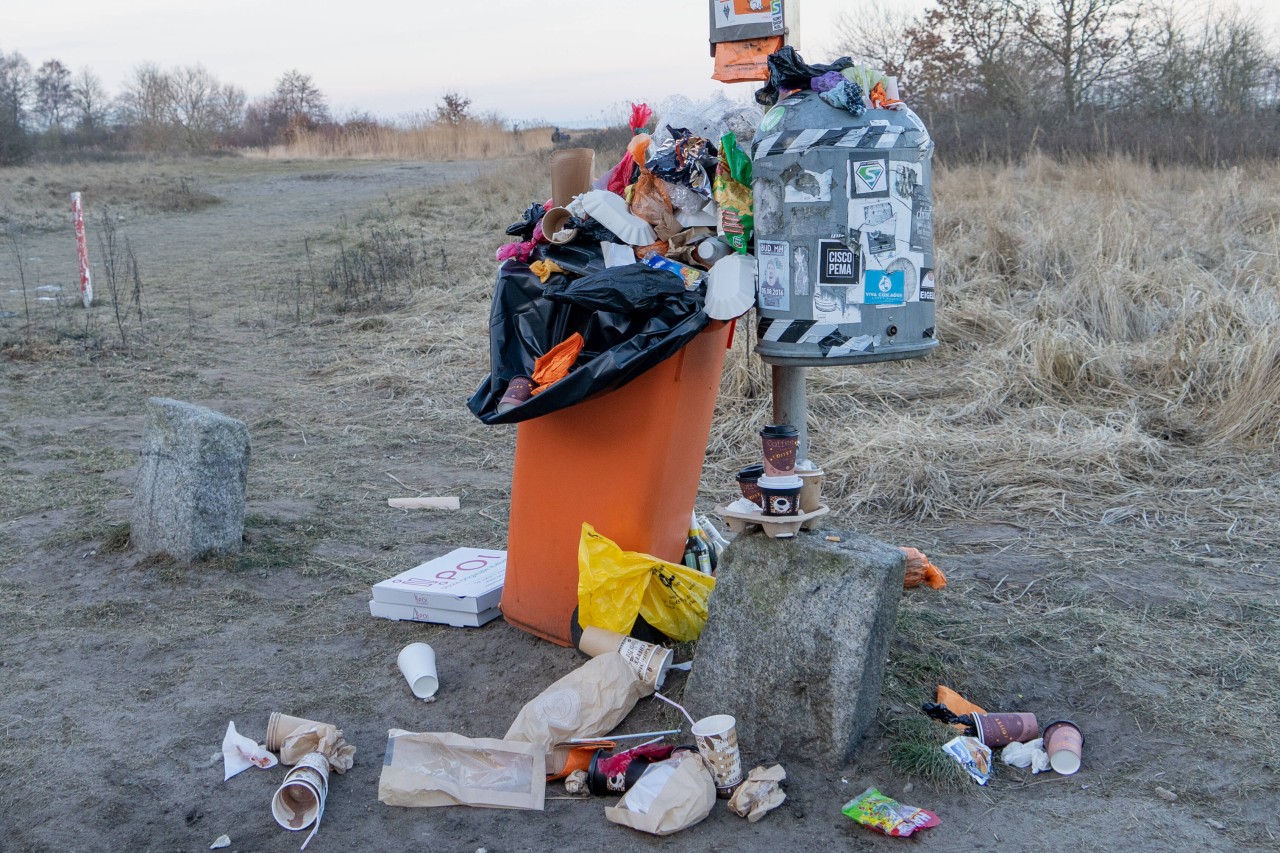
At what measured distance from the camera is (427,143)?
29.9m

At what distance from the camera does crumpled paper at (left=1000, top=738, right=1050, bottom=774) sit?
262cm

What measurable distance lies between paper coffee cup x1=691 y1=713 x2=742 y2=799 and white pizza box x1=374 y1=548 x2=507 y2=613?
3.96 ft

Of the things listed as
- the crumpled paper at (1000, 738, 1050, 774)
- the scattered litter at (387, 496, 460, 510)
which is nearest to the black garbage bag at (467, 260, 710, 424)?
the crumpled paper at (1000, 738, 1050, 774)

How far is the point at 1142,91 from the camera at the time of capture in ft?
56.5

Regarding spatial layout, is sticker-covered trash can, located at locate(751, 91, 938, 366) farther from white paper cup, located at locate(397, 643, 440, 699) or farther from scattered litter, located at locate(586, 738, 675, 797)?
white paper cup, located at locate(397, 643, 440, 699)

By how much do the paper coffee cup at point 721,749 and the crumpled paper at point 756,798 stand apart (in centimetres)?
3

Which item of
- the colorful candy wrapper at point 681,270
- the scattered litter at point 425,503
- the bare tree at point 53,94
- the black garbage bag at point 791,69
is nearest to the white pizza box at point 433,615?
the scattered litter at point 425,503

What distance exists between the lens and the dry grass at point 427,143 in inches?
1136

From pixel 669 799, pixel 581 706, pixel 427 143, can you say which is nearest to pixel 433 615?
pixel 581 706

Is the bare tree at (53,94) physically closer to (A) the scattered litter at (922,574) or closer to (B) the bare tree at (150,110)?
(B) the bare tree at (150,110)

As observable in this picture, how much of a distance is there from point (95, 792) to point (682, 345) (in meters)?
1.86

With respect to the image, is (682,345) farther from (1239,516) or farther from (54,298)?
(54,298)

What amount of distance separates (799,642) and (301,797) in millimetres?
1268

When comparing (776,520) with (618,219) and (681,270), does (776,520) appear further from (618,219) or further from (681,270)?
(618,219)
